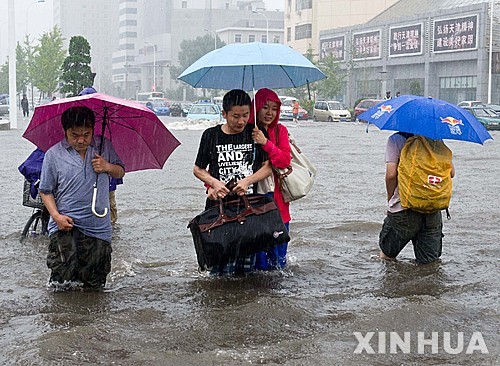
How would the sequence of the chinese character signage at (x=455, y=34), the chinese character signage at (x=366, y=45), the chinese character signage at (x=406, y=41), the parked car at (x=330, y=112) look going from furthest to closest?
the chinese character signage at (x=366, y=45) < the chinese character signage at (x=406, y=41) < the chinese character signage at (x=455, y=34) < the parked car at (x=330, y=112)

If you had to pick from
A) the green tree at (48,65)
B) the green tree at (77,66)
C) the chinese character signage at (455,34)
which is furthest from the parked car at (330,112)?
the green tree at (77,66)

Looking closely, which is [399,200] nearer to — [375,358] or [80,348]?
[375,358]

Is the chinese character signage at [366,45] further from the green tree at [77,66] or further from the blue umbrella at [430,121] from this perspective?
the blue umbrella at [430,121]

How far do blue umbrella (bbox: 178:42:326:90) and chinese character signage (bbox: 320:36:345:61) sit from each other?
206 feet

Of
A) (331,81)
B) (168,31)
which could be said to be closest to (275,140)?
(331,81)

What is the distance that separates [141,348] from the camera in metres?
5.26

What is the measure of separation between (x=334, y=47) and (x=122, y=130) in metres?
67.3

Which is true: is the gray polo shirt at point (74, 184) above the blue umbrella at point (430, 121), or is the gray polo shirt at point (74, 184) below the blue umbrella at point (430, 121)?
below

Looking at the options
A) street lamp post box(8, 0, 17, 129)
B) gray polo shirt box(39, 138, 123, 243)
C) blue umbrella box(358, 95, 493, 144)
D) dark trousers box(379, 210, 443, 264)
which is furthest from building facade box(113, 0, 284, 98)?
gray polo shirt box(39, 138, 123, 243)

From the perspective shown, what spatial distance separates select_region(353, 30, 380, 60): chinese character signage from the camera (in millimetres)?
65625

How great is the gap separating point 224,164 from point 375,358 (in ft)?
6.86

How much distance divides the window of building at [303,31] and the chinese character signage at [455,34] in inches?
1008

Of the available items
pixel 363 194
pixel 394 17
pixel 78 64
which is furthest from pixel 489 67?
pixel 363 194

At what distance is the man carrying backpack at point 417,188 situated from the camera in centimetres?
686
